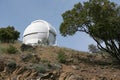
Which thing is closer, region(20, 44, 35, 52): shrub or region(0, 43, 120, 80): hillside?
region(0, 43, 120, 80): hillside

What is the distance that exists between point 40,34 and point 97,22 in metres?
12.7

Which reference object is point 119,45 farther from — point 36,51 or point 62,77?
point 62,77

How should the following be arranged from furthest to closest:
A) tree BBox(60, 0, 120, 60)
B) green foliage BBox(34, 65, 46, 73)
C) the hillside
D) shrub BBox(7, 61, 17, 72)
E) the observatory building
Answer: the observatory building → tree BBox(60, 0, 120, 60) → shrub BBox(7, 61, 17, 72) → green foliage BBox(34, 65, 46, 73) → the hillside

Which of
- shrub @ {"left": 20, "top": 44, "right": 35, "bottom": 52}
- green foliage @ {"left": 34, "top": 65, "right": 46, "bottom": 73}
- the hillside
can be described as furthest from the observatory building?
green foliage @ {"left": 34, "top": 65, "right": 46, "bottom": 73}

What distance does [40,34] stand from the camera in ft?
137

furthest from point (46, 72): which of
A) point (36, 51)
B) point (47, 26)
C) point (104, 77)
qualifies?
point (47, 26)

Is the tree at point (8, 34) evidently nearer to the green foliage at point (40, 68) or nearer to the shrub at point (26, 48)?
the shrub at point (26, 48)

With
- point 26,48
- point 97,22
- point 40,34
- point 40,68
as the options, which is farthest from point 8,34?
point 40,68

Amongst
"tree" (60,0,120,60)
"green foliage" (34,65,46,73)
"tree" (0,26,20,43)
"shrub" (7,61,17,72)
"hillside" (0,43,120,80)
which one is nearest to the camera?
"hillside" (0,43,120,80)

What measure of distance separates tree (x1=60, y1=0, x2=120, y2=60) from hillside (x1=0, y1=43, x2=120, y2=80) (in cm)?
181

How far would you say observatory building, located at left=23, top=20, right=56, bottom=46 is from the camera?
136 feet

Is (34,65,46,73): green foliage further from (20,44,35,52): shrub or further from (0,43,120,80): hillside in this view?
(20,44,35,52): shrub

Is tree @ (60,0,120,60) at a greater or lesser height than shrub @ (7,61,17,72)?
greater

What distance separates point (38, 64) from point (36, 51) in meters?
6.18
